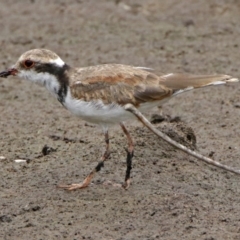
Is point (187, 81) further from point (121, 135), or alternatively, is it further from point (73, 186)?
point (121, 135)

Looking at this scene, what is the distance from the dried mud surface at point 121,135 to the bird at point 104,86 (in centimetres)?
46

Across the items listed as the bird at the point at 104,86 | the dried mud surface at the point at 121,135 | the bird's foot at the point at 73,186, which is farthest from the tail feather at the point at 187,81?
the bird's foot at the point at 73,186

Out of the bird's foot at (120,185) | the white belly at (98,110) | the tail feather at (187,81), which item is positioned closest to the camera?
the white belly at (98,110)

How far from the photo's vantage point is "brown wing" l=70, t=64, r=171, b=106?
831cm

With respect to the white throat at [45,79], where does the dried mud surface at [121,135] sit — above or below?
below

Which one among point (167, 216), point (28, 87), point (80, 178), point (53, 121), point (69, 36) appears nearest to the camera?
point (167, 216)

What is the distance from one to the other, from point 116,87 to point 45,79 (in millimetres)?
700

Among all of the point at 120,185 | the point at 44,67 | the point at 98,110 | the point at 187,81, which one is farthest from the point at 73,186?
the point at 187,81

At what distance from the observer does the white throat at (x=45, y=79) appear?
27.9ft

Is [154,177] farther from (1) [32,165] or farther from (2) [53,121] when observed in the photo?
(2) [53,121]

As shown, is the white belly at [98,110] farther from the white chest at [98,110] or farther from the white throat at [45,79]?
the white throat at [45,79]

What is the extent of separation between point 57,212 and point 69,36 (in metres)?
6.14

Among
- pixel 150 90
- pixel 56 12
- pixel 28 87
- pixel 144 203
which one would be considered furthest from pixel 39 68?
pixel 56 12

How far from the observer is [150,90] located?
838 cm
